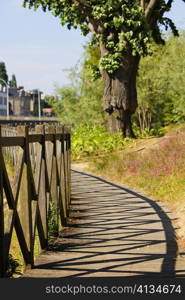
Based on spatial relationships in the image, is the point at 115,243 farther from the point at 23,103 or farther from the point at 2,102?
the point at 23,103

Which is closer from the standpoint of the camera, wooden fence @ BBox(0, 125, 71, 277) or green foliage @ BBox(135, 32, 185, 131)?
wooden fence @ BBox(0, 125, 71, 277)

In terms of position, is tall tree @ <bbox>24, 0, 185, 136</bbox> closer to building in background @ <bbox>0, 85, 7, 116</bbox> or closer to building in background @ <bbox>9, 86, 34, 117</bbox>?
building in background @ <bbox>0, 85, 7, 116</bbox>

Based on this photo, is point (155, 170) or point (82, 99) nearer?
point (155, 170)

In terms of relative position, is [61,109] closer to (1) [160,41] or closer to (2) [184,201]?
(1) [160,41]

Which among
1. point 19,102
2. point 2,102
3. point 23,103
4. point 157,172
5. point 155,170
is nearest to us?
point 157,172

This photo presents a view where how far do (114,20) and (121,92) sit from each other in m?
3.35

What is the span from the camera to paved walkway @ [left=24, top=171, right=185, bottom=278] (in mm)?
6934

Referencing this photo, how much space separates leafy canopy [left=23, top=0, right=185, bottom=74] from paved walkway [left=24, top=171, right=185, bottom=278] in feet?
43.3

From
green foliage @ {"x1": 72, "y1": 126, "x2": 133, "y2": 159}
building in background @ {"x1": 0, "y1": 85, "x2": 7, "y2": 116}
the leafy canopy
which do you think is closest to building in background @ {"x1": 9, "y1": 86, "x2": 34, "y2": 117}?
building in background @ {"x1": 0, "y1": 85, "x2": 7, "y2": 116}

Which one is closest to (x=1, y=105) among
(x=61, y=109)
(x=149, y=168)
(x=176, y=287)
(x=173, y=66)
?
(x=61, y=109)

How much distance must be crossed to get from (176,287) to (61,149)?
220 inches

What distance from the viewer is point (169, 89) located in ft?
129

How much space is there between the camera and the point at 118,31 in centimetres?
2658

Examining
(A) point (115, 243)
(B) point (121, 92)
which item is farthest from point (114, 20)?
(A) point (115, 243)
